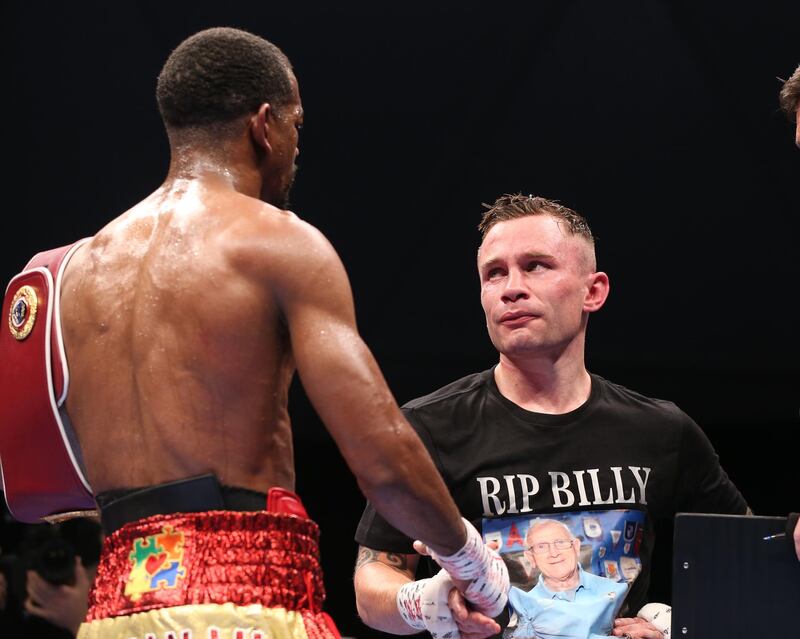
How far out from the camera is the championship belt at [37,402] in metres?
1.64

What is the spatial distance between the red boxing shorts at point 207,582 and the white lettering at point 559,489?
30.5 inches

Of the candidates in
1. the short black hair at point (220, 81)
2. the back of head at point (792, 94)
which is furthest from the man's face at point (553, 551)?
the back of head at point (792, 94)

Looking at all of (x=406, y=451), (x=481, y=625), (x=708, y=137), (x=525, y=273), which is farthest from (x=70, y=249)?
(x=708, y=137)

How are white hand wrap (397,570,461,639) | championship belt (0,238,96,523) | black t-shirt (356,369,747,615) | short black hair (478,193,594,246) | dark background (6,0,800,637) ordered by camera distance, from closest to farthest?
championship belt (0,238,96,523)
white hand wrap (397,570,461,639)
black t-shirt (356,369,747,615)
short black hair (478,193,594,246)
dark background (6,0,800,637)

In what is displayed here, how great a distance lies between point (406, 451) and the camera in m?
1.53

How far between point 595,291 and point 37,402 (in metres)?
1.27

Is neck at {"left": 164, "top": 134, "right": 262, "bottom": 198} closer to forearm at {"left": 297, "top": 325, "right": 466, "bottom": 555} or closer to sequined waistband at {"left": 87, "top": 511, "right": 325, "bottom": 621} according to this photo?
forearm at {"left": 297, "top": 325, "right": 466, "bottom": 555}

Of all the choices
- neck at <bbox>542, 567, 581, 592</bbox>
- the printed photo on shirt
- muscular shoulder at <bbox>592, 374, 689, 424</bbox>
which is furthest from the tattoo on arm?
muscular shoulder at <bbox>592, 374, 689, 424</bbox>

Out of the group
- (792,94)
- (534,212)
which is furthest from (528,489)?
(792,94)

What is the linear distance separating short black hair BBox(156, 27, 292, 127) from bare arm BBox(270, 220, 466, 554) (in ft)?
0.86

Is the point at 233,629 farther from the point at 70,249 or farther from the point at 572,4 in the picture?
the point at 572,4

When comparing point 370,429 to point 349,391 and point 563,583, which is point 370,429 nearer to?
point 349,391

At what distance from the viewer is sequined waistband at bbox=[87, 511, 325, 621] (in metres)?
1.48

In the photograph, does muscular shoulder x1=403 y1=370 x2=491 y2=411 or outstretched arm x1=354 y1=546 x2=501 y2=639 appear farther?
muscular shoulder x1=403 y1=370 x2=491 y2=411
